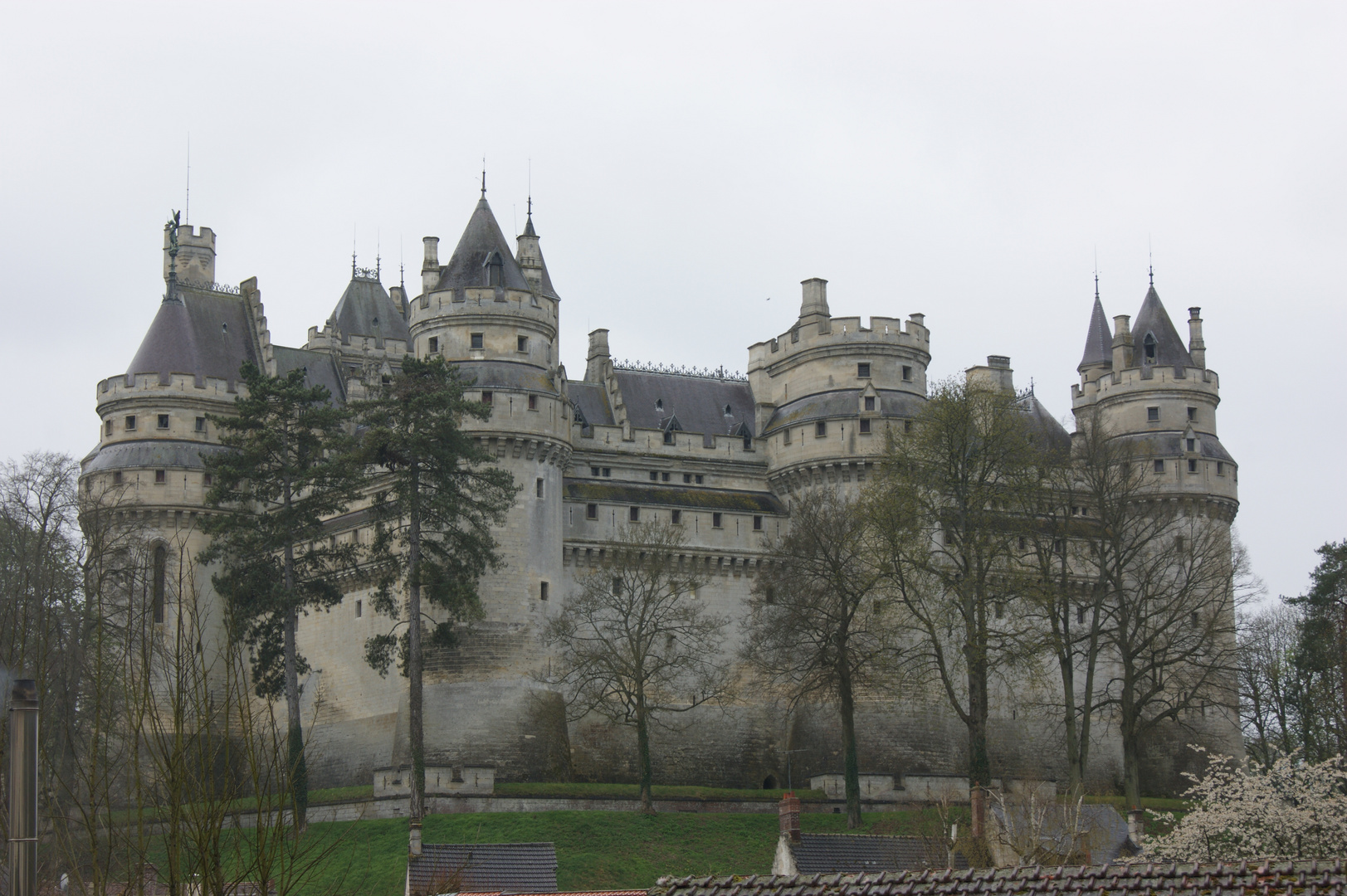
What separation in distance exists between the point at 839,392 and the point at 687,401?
696 centimetres

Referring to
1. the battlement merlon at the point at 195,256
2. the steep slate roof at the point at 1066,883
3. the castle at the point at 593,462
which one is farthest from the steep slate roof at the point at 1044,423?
the steep slate roof at the point at 1066,883

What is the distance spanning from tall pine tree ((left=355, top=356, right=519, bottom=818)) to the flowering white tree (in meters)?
18.3

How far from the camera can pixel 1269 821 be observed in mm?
33562

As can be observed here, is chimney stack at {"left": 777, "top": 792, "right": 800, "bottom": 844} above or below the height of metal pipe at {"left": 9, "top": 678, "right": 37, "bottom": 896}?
below

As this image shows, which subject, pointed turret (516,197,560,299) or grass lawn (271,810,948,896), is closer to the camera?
grass lawn (271,810,948,896)

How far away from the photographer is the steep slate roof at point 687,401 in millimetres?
58156

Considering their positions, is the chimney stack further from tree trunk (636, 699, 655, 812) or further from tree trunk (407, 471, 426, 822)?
tree trunk (407, 471, 426, 822)

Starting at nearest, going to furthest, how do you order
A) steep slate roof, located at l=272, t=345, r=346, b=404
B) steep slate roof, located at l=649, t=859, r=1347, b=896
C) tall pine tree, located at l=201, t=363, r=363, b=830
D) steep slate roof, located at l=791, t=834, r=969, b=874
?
steep slate roof, located at l=649, t=859, r=1347, b=896 → steep slate roof, located at l=791, t=834, r=969, b=874 → tall pine tree, located at l=201, t=363, r=363, b=830 → steep slate roof, located at l=272, t=345, r=346, b=404

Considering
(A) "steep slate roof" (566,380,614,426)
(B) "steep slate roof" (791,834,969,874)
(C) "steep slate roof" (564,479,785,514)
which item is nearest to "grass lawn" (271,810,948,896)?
(B) "steep slate roof" (791,834,969,874)

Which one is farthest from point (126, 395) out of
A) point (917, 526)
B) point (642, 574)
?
point (917, 526)

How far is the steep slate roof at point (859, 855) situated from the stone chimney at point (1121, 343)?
89.3 ft

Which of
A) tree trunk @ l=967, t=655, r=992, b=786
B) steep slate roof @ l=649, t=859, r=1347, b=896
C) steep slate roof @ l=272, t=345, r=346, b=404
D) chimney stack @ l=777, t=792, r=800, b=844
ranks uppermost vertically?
steep slate roof @ l=272, t=345, r=346, b=404

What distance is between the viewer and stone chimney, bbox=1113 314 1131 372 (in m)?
59.9

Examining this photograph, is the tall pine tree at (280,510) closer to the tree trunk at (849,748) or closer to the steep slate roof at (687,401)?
the steep slate roof at (687,401)
